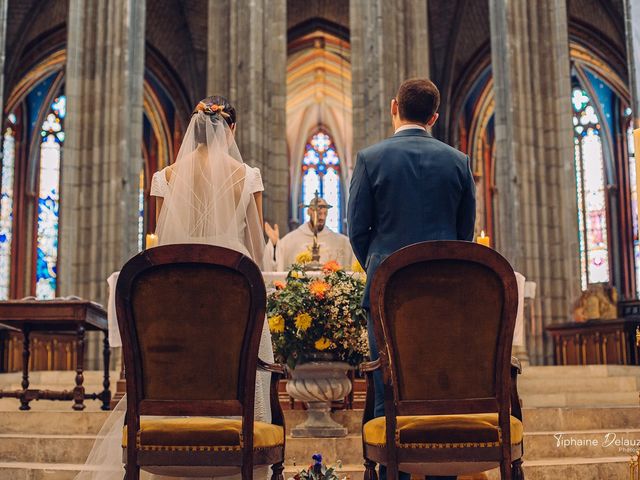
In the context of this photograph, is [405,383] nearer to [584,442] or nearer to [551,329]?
[584,442]

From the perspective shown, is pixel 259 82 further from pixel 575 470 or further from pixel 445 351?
pixel 445 351

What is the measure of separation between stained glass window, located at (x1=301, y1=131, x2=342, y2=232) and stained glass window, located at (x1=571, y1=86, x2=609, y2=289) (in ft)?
22.5

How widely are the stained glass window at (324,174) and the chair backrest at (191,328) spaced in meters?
22.6

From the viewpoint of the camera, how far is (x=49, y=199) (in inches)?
854

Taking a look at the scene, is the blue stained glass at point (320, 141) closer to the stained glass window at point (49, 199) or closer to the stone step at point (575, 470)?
the stained glass window at point (49, 199)

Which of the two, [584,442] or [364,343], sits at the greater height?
[364,343]

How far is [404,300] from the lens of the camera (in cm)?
323

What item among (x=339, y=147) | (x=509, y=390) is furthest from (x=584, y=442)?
(x=339, y=147)

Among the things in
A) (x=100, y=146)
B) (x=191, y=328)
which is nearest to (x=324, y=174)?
(x=100, y=146)

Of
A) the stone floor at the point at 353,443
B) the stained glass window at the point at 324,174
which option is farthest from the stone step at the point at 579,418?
the stained glass window at the point at 324,174

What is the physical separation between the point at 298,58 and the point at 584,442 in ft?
61.9

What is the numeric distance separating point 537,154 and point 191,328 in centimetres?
1036

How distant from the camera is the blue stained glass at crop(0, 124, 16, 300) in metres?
20.8

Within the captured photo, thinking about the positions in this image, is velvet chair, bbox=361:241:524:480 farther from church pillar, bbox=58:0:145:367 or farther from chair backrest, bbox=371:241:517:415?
church pillar, bbox=58:0:145:367
